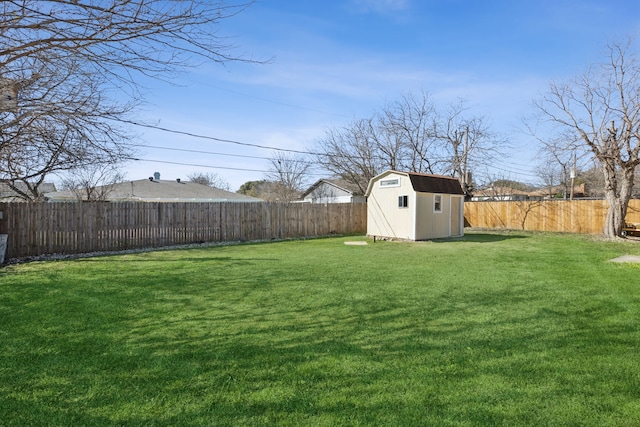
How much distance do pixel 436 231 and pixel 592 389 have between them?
11.8m

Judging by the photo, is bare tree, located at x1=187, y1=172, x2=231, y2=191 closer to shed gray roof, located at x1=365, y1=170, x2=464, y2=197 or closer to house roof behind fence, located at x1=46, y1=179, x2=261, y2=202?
house roof behind fence, located at x1=46, y1=179, x2=261, y2=202

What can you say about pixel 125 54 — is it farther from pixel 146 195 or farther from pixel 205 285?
pixel 146 195

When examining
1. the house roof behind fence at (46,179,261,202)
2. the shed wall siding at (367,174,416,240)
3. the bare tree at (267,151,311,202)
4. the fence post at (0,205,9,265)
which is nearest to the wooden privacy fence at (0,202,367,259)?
the fence post at (0,205,9,265)

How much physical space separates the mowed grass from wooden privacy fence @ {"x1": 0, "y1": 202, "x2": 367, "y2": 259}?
421 centimetres

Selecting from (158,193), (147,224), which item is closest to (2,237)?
(147,224)

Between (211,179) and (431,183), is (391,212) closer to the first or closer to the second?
(431,183)

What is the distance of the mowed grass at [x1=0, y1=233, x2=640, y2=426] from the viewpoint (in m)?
2.09

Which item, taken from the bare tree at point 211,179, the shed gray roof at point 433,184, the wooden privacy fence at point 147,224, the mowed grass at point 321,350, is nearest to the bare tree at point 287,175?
the bare tree at point 211,179

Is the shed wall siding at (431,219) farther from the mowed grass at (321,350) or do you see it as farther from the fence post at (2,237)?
the fence post at (2,237)

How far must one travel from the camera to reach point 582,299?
181 inches

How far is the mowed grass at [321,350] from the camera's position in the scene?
2092 mm

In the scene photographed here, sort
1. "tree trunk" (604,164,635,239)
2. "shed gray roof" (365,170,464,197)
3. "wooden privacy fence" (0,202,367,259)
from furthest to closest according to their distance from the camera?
"shed gray roof" (365,170,464,197) → "tree trunk" (604,164,635,239) → "wooden privacy fence" (0,202,367,259)

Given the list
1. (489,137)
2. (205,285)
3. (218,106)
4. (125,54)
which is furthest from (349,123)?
(125,54)

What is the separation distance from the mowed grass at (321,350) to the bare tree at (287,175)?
1093 inches
